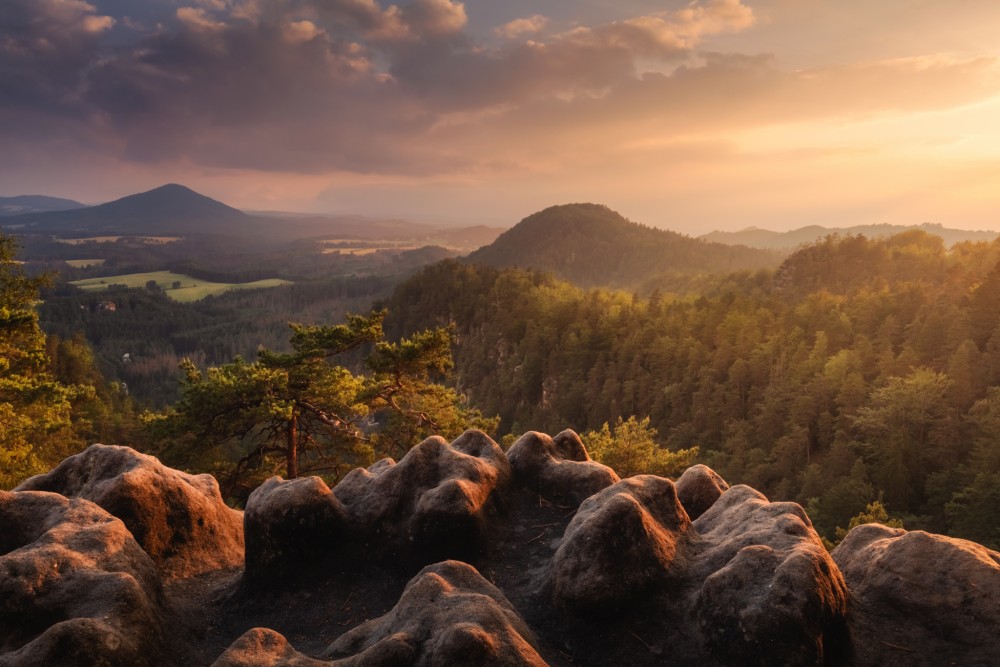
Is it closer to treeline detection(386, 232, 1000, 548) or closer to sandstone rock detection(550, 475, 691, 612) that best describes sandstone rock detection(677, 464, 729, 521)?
sandstone rock detection(550, 475, 691, 612)

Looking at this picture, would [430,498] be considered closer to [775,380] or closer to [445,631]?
[445,631]

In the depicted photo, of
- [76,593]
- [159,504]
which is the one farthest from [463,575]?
[159,504]

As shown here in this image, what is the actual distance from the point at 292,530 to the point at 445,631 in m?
5.89

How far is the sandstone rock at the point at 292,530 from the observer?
438 inches

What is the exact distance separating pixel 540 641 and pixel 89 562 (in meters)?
7.60

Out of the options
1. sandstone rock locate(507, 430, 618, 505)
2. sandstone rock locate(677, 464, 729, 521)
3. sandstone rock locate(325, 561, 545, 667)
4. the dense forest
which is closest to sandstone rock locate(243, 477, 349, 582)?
sandstone rock locate(325, 561, 545, 667)

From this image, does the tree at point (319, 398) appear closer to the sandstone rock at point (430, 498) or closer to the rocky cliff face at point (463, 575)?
the rocky cliff face at point (463, 575)

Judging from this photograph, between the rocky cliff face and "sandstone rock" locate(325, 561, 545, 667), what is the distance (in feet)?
0.09

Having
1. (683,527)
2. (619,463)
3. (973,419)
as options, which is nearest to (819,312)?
(973,419)

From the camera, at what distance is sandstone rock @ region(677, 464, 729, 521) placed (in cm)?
1368

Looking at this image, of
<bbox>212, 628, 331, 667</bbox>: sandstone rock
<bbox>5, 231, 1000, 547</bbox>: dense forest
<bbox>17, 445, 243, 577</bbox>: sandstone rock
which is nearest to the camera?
<bbox>212, 628, 331, 667</bbox>: sandstone rock

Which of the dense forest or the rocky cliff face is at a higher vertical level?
the rocky cliff face

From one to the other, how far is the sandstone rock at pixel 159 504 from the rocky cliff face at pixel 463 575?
39 millimetres

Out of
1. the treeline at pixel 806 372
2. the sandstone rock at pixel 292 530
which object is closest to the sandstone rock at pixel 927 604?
the sandstone rock at pixel 292 530
